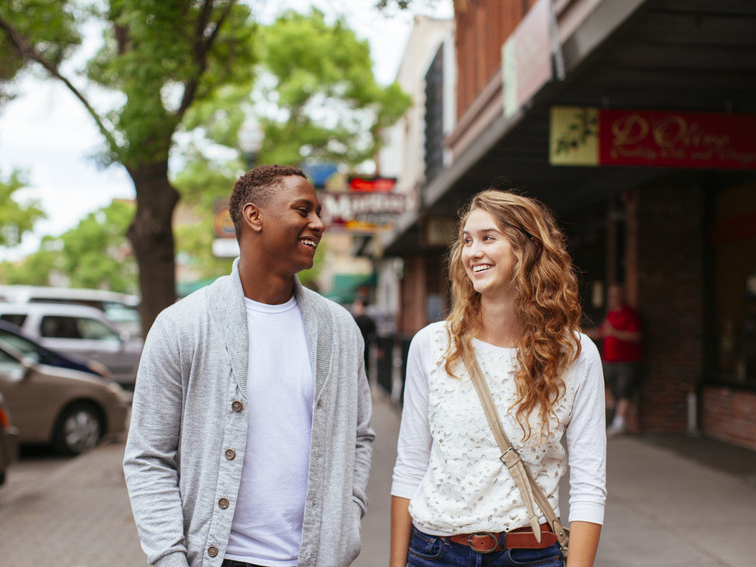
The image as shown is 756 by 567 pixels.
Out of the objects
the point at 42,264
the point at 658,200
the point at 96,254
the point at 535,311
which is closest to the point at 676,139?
the point at 658,200

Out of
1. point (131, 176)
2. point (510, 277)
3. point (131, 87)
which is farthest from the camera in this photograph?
point (131, 176)

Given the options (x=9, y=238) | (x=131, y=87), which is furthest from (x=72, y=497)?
(x=9, y=238)

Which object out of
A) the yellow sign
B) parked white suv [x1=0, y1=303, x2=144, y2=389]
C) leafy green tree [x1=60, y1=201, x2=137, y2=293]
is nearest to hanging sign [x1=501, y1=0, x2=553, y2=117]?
the yellow sign

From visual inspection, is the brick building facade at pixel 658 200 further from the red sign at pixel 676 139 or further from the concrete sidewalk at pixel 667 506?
the concrete sidewalk at pixel 667 506

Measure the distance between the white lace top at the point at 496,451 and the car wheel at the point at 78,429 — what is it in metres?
8.76

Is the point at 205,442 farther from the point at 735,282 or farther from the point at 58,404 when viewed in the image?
the point at 735,282

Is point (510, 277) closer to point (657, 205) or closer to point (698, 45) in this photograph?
point (698, 45)

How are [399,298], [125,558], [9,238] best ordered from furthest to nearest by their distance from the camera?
[9,238]
[399,298]
[125,558]

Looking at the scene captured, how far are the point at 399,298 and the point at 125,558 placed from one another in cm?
2397

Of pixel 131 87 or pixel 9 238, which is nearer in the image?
pixel 131 87

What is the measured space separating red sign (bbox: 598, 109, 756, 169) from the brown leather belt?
530 cm

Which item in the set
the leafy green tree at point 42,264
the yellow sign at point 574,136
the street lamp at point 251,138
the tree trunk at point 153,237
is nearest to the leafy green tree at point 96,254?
the leafy green tree at point 42,264

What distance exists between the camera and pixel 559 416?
236 centimetres

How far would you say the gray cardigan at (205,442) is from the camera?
217 centimetres
